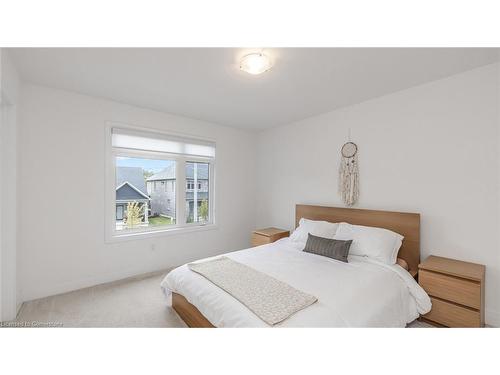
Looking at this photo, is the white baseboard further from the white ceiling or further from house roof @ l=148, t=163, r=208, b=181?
the white ceiling

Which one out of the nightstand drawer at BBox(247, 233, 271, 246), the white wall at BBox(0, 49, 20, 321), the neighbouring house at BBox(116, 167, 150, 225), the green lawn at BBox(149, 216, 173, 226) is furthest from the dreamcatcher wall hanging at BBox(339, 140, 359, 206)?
the white wall at BBox(0, 49, 20, 321)

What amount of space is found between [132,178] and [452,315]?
392 cm

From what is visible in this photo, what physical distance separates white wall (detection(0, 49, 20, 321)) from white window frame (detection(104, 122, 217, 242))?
2.93 ft

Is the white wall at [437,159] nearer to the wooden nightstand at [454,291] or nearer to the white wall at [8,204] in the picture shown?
the wooden nightstand at [454,291]

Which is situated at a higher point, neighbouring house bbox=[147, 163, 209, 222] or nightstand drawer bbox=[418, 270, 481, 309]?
neighbouring house bbox=[147, 163, 209, 222]

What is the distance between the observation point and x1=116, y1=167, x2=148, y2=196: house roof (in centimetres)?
316

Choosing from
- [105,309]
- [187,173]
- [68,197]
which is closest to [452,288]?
[105,309]

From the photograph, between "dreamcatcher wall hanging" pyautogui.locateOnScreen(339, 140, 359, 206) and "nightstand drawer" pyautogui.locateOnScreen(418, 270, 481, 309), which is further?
"dreamcatcher wall hanging" pyautogui.locateOnScreen(339, 140, 359, 206)

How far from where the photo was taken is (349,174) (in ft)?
10.1

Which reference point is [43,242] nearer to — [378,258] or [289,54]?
[289,54]

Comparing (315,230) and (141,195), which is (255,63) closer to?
(315,230)

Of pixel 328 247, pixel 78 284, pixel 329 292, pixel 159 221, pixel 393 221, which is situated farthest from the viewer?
pixel 159 221

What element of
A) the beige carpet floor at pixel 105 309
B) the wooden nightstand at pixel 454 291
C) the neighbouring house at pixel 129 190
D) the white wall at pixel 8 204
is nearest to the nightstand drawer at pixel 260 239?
the beige carpet floor at pixel 105 309
